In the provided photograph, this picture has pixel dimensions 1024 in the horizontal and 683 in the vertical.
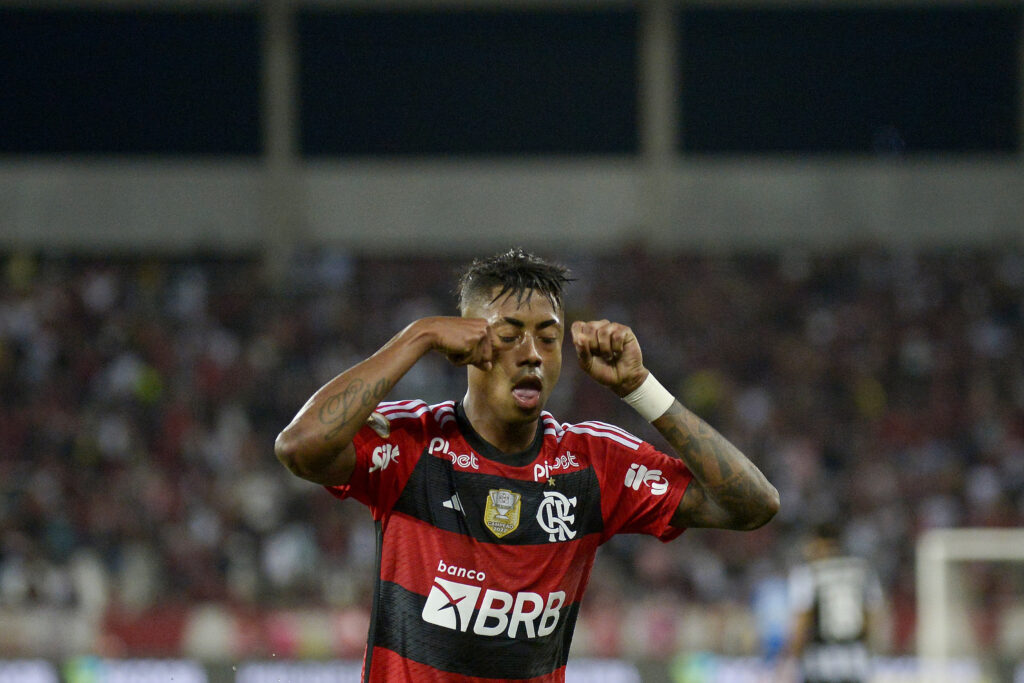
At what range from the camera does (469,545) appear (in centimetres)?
310

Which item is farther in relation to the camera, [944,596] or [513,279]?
[944,596]

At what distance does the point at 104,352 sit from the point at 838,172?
1023cm

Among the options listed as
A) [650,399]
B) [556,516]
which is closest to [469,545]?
[556,516]

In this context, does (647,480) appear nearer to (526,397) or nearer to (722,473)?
(722,473)

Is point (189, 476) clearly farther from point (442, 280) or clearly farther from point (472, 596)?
point (472, 596)

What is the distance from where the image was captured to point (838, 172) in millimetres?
18859

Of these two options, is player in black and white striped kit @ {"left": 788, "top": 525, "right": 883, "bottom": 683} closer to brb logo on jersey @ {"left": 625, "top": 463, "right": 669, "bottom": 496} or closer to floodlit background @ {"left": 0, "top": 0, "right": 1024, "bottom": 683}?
brb logo on jersey @ {"left": 625, "top": 463, "right": 669, "bottom": 496}

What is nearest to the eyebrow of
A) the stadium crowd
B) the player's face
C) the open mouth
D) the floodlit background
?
the player's face

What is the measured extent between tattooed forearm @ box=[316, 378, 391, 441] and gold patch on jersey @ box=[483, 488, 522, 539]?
1.27 ft

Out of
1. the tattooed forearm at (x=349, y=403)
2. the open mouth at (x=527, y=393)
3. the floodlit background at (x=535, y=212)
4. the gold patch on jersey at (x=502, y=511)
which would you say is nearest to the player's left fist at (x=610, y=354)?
the open mouth at (x=527, y=393)

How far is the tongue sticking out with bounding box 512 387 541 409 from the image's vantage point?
10.1 ft

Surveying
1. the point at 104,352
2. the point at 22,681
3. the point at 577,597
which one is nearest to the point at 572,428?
the point at 577,597

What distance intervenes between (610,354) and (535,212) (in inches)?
615

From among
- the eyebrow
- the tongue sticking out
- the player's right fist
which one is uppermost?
the eyebrow
